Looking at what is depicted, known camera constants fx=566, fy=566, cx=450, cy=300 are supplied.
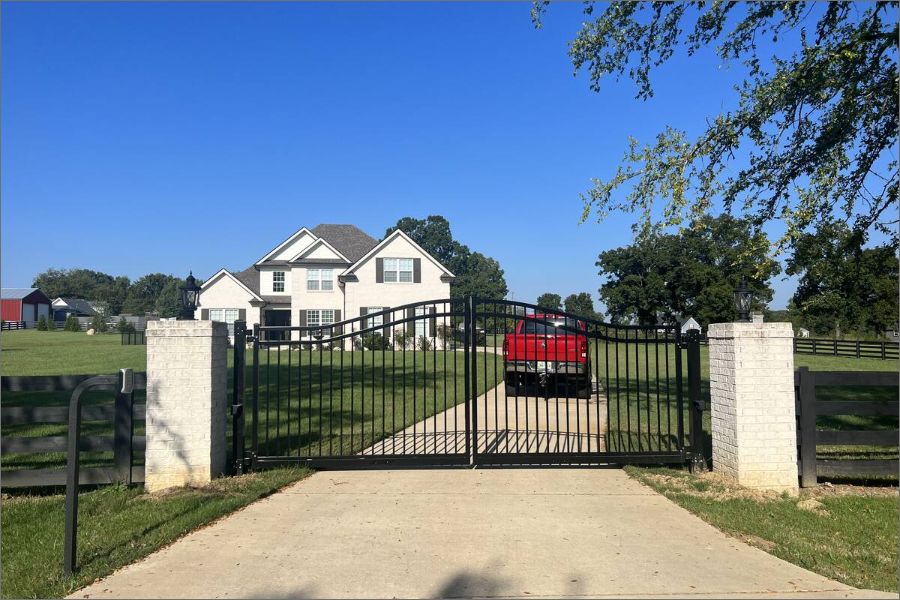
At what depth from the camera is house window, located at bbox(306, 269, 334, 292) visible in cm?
3584

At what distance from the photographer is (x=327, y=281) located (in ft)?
118

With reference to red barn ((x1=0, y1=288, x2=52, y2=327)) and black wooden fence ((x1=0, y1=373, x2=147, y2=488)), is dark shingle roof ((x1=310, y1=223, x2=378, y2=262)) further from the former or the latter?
red barn ((x1=0, y1=288, x2=52, y2=327))

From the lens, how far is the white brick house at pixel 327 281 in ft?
111

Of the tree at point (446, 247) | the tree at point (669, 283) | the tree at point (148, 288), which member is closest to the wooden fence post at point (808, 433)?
the tree at point (669, 283)

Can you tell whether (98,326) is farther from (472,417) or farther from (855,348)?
(855,348)

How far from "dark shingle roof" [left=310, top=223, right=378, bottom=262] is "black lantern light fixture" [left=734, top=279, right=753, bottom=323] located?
32.5m

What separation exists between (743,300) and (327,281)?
31302 mm

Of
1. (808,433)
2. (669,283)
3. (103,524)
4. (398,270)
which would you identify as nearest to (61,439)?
(103,524)

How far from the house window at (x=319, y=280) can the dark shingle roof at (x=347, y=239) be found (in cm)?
244

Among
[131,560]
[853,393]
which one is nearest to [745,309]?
[131,560]

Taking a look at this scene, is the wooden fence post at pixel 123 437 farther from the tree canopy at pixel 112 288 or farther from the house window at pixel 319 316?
the tree canopy at pixel 112 288

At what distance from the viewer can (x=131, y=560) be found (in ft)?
14.5

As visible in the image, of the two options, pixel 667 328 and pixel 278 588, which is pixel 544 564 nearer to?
pixel 278 588

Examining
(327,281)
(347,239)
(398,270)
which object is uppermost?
(347,239)
